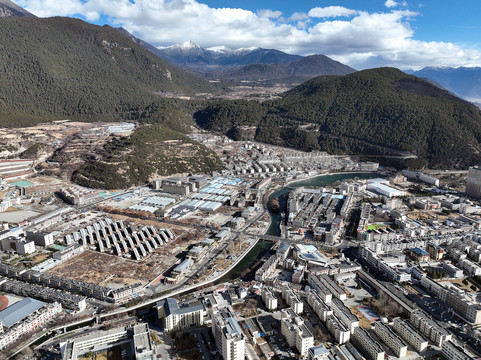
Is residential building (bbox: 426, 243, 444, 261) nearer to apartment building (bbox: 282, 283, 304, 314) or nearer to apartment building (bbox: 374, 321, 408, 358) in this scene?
apartment building (bbox: 374, 321, 408, 358)

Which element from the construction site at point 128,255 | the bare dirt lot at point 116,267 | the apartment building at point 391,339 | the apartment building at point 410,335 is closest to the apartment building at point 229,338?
the apartment building at point 391,339

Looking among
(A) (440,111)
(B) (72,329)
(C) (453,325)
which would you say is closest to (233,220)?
(B) (72,329)

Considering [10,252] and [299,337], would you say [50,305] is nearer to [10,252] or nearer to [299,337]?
[10,252]

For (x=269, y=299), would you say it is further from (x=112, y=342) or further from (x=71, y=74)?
(x=71, y=74)

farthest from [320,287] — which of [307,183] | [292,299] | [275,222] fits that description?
[307,183]

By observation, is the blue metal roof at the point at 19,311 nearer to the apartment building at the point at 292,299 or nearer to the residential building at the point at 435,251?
the apartment building at the point at 292,299
